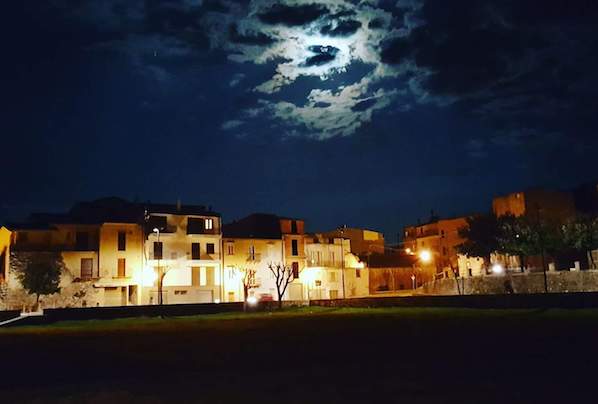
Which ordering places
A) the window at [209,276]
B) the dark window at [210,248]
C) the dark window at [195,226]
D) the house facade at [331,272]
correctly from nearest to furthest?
the window at [209,276], the dark window at [195,226], the dark window at [210,248], the house facade at [331,272]

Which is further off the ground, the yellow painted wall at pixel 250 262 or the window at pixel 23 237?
the window at pixel 23 237

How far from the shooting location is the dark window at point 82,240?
205 feet

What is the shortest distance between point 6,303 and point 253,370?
5106 centimetres

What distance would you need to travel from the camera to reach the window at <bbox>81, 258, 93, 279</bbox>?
61.9 m

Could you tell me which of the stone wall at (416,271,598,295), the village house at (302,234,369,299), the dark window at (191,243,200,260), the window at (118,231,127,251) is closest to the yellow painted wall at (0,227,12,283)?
the window at (118,231,127,251)

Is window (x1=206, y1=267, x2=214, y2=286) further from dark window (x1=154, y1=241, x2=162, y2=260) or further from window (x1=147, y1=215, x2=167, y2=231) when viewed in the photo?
window (x1=147, y1=215, x2=167, y2=231)

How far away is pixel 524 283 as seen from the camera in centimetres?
5400

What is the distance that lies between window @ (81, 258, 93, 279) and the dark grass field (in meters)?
42.3

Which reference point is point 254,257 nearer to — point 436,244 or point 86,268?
point 86,268

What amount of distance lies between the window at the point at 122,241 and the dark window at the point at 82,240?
3228mm

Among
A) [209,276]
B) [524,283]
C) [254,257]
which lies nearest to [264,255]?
[254,257]

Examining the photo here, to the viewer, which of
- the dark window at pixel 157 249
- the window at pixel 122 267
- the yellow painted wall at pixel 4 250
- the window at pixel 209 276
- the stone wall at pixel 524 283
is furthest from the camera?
the window at pixel 209 276

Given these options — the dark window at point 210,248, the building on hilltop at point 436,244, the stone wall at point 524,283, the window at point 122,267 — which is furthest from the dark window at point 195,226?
the building on hilltop at point 436,244

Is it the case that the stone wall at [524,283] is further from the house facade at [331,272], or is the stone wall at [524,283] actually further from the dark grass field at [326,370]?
the dark grass field at [326,370]
